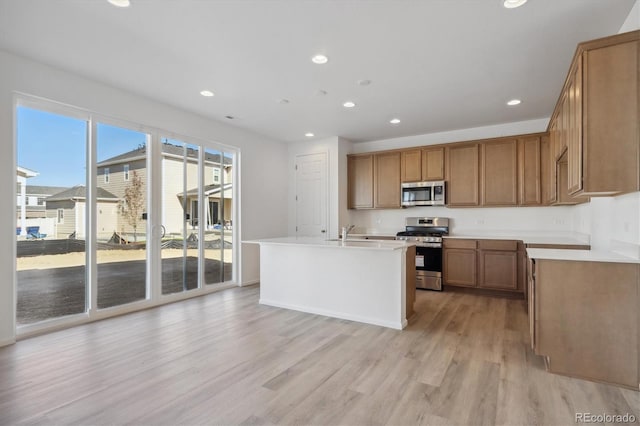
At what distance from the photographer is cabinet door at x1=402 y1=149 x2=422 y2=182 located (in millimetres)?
5855

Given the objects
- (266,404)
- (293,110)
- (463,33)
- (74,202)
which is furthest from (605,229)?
(74,202)

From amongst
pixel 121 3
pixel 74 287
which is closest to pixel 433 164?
pixel 121 3

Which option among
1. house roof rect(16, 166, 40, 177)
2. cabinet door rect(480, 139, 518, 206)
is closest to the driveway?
house roof rect(16, 166, 40, 177)

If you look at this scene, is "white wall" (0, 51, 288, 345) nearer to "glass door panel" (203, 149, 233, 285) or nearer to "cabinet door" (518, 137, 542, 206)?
"glass door panel" (203, 149, 233, 285)

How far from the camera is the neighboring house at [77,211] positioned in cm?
362

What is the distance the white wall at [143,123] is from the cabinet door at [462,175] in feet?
10.6

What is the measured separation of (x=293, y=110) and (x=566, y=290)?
12.6ft

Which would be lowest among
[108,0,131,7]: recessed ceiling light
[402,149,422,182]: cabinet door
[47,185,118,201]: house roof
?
[47,185,118,201]: house roof

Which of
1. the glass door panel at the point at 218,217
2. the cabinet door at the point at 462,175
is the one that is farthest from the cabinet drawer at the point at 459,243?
the glass door panel at the point at 218,217

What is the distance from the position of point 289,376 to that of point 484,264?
12.5 ft

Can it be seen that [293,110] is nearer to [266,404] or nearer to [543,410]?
[266,404]

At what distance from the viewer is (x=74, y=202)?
Result: 3744 mm

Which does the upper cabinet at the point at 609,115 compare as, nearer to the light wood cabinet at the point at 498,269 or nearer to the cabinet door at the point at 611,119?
the cabinet door at the point at 611,119

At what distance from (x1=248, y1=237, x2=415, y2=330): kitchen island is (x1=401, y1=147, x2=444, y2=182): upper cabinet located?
217cm
